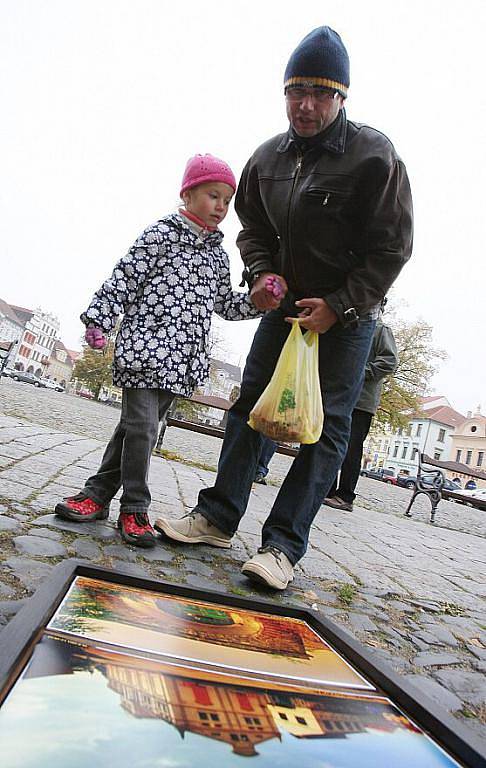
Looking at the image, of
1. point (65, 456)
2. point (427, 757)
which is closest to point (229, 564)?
point (427, 757)

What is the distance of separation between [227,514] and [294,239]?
1.27 metres

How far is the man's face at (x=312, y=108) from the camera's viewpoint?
2.52 metres

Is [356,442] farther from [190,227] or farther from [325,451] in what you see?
[190,227]

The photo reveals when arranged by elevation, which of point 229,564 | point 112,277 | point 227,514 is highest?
point 112,277

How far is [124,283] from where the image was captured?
2.71 m

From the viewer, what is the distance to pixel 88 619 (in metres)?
1.36

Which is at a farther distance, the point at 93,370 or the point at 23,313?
the point at 23,313

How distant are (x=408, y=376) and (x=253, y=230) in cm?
3052

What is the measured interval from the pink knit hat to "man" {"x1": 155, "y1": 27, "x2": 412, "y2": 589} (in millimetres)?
132

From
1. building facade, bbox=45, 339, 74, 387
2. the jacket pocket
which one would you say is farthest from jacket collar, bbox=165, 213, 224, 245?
building facade, bbox=45, 339, 74, 387

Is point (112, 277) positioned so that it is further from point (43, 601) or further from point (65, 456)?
point (65, 456)

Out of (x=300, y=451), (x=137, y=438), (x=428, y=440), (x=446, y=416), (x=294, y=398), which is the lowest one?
(x=137, y=438)

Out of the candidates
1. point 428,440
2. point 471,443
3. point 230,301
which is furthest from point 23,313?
point 230,301

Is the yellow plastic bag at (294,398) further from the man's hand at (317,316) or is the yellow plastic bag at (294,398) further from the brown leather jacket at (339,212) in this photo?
Result: the brown leather jacket at (339,212)
